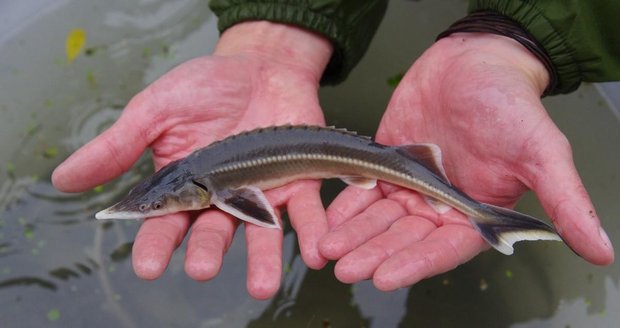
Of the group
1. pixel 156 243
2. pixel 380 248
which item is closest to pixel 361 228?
pixel 380 248

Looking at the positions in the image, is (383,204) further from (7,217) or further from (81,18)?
(81,18)

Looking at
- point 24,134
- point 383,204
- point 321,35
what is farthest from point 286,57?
point 24,134

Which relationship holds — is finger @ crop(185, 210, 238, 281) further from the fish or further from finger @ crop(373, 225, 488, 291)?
finger @ crop(373, 225, 488, 291)

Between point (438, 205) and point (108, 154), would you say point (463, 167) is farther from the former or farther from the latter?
point (108, 154)

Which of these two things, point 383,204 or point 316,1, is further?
point 316,1

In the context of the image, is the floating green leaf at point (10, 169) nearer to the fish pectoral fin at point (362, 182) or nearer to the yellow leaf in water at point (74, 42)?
the yellow leaf in water at point (74, 42)

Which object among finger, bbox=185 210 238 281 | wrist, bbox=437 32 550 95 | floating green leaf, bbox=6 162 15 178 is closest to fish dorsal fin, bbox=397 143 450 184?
wrist, bbox=437 32 550 95
